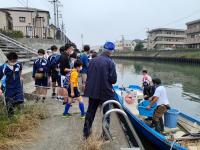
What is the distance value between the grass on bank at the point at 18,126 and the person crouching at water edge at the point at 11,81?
0.60ft

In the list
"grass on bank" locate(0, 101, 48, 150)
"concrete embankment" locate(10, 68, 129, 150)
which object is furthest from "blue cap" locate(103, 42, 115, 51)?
"grass on bank" locate(0, 101, 48, 150)

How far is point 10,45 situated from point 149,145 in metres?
14.3

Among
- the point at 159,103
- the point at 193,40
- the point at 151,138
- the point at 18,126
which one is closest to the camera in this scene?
the point at 18,126

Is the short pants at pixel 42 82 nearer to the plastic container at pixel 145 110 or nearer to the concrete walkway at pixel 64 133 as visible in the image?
the concrete walkway at pixel 64 133

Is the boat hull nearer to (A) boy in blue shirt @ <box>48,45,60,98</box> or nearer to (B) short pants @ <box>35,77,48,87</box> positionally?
(A) boy in blue shirt @ <box>48,45,60,98</box>

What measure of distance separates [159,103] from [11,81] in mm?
4083

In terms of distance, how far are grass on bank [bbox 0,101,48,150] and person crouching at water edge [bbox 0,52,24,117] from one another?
181mm

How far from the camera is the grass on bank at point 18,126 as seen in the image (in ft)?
18.1

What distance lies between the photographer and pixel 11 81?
6.42 meters

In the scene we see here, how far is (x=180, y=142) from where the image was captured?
7230 mm

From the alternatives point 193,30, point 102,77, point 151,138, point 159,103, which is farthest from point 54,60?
point 193,30

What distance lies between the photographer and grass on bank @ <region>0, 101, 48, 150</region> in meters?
5.52

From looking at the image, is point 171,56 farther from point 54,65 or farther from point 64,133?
point 64,133

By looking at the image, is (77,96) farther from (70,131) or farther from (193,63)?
(193,63)
